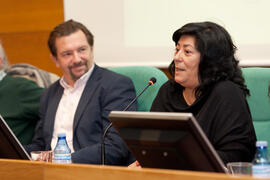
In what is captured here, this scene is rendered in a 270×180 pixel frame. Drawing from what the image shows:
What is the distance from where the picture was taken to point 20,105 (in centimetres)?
318

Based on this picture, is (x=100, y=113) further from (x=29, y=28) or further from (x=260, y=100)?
(x=29, y=28)

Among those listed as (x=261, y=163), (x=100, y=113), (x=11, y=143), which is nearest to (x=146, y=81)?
(x=100, y=113)

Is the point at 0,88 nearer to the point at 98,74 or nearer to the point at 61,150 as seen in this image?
the point at 98,74

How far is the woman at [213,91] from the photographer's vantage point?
2.13 meters

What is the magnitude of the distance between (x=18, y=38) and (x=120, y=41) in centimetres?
93

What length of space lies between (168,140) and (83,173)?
0.87 feet

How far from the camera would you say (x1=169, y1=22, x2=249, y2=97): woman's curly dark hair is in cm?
229

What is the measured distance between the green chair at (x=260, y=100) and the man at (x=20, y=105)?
1395mm

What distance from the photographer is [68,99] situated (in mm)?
2928

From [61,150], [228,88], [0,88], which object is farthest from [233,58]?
[0,88]

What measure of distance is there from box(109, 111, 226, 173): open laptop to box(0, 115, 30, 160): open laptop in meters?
0.43

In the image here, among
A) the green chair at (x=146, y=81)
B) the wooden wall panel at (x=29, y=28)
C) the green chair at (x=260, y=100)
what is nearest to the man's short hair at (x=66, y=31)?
the green chair at (x=146, y=81)

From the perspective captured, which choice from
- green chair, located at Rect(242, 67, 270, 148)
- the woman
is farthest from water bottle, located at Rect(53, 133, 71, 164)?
green chair, located at Rect(242, 67, 270, 148)

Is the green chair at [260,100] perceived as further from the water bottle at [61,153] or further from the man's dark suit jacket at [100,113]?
the water bottle at [61,153]
